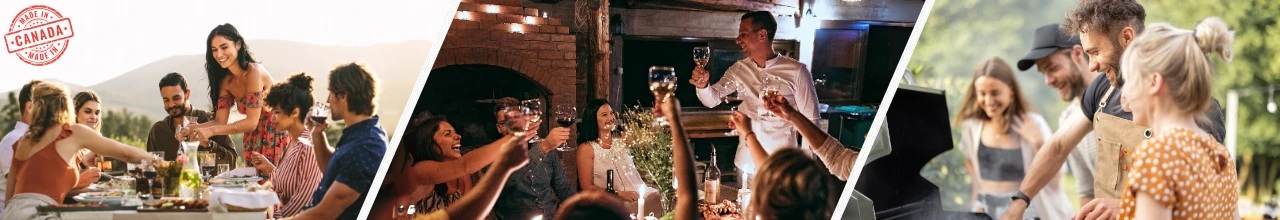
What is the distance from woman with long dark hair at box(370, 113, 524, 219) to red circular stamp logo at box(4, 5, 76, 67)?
1.33m

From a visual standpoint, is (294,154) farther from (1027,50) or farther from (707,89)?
(1027,50)

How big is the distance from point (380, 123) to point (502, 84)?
516mm

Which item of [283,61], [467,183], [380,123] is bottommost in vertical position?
[467,183]

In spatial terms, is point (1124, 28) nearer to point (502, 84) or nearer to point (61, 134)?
point (502, 84)

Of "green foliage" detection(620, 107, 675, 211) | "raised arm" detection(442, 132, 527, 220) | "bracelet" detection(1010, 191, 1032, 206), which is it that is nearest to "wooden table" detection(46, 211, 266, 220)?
"raised arm" detection(442, 132, 527, 220)

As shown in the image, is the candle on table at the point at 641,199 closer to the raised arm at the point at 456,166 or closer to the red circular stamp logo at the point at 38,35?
the raised arm at the point at 456,166

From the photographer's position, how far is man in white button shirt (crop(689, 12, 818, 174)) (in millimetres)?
3818

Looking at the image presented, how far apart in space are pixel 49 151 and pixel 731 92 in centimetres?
264

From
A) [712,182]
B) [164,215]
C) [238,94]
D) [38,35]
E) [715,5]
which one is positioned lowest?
[164,215]

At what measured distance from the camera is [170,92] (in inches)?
151

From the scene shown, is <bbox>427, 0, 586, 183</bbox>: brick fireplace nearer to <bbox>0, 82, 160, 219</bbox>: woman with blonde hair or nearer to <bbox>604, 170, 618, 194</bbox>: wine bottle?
<bbox>604, 170, 618, 194</bbox>: wine bottle

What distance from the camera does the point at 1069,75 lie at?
3.69 meters

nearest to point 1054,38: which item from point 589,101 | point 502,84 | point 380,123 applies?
point 589,101

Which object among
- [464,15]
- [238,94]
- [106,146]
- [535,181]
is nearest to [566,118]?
[535,181]
